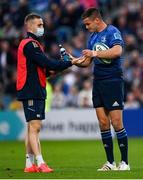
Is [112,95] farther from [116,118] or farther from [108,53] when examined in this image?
[108,53]

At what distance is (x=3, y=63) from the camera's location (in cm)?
2589

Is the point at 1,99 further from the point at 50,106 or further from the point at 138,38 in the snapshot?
the point at 138,38

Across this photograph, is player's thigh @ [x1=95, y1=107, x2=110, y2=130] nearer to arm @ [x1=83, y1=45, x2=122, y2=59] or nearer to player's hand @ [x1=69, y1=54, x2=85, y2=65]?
player's hand @ [x1=69, y1=54, x2=85, y2=65]

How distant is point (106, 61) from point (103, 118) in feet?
3.02

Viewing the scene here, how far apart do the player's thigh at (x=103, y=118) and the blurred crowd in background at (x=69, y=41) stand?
1135 centimetres

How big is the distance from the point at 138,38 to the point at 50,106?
434 cm

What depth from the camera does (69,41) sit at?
2716 centimetres

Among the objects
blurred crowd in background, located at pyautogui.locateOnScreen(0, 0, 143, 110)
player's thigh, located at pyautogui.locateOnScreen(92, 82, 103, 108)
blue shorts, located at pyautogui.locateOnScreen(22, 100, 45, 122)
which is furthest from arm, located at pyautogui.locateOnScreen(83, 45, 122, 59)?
blurred crowd in background, located at pyautogui.locateOnScreen(0, 0, 143, 110)

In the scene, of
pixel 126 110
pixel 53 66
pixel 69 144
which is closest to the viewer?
pixel 53 66

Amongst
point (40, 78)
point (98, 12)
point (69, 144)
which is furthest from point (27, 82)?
point (69, 144)

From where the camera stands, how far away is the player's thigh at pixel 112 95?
12617 mm

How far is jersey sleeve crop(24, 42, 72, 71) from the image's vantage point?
1244 cm

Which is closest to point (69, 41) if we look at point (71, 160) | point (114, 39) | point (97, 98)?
point (71, 160)

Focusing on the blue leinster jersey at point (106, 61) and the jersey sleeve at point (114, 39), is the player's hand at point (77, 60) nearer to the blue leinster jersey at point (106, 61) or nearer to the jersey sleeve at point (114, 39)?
the blue leinster jersey at point (106, 61)
